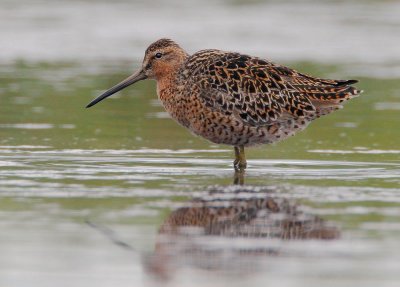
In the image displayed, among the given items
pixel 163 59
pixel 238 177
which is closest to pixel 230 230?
pixel 238 177

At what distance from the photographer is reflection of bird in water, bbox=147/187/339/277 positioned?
729 cm

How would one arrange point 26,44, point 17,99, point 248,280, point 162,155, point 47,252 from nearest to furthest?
point 248,280 < point 47,252 < point 162,155 < point 17,99 < point 26,44

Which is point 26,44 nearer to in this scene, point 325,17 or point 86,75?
point 86,75

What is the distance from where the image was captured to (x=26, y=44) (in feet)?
66.6

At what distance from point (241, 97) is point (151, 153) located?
3.59ft

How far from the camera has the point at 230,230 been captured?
26.8 ft

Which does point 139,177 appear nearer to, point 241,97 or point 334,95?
point 241,97

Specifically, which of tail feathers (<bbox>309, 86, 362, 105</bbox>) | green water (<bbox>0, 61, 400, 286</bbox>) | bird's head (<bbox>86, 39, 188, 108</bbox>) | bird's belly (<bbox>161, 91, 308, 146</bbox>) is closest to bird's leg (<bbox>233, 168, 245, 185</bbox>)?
green water (<bbox>0, 61, 400, 286</bbox>)

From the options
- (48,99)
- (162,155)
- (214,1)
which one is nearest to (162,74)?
(162,155)

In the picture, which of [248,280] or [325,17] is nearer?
[248,280]

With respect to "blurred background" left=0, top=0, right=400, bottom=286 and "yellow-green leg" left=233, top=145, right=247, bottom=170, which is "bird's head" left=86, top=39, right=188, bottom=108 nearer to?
"blurred background" left=0, top=0, right=400, bottom=286

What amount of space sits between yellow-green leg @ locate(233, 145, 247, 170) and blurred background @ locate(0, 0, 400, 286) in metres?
0.10

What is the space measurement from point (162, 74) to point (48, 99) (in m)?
3.56

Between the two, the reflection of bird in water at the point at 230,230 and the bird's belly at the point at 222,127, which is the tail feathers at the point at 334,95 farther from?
the reflection of bird in water at the point at 230,230
